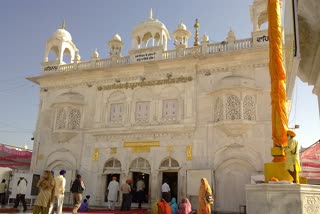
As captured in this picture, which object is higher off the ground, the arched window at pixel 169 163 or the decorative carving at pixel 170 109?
the decorative carving at pixel 170 109

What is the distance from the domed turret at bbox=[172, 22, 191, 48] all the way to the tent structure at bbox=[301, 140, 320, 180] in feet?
27.9

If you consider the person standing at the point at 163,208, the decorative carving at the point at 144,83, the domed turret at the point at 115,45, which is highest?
the domed turret at the point at 115,45

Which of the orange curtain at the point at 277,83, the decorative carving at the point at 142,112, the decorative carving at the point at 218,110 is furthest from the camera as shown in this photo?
the decorative carving at the point at 142,112

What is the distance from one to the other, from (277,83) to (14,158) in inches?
803

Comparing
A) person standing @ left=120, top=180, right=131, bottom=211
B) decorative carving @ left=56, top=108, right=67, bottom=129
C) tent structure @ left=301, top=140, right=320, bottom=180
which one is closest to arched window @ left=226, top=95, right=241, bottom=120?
tent structure @ left=301, top=140, right=320, bottom=180

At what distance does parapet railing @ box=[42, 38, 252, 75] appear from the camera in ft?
53.2

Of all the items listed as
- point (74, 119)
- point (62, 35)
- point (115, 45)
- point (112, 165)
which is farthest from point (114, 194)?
point (62, 35)

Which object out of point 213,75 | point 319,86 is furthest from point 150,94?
point 319,86

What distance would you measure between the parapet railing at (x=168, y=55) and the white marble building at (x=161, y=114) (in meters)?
0.06

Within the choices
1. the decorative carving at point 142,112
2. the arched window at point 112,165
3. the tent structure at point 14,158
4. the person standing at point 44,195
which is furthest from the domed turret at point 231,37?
the tent structure at point 14,158

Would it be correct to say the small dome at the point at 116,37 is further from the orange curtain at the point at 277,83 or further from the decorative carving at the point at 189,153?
the orange curtain at the point at 277,83

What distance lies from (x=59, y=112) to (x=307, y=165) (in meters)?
13.6

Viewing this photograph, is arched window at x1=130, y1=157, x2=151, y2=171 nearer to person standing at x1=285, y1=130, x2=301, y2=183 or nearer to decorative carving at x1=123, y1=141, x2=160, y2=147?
decorative carving at x1=123, y1=141, x2=160, y2=147

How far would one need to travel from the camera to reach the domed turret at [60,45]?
20.6 metres
